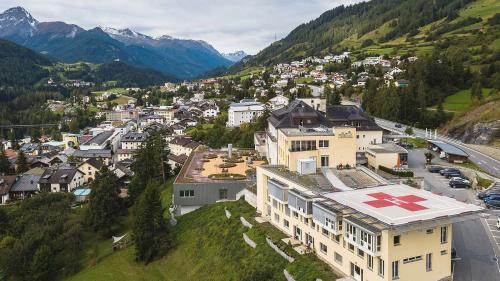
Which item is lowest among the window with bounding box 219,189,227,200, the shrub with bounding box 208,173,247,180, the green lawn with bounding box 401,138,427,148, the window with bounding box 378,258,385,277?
the window with bounding box 219,189,227,200

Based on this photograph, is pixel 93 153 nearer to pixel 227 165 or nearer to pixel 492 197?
pixel 227 165

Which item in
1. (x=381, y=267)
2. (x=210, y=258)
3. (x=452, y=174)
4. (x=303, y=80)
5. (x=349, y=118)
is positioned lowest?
(x=210, y=258)

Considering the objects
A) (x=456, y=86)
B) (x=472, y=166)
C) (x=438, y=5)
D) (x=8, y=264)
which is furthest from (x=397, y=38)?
(x=8, y=264)

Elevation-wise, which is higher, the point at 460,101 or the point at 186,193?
the point at 460,101

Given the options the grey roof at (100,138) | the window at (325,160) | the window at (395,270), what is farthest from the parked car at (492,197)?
the grey roof at (100,138)

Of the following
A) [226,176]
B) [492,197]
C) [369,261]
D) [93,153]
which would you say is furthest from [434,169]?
[93,153]

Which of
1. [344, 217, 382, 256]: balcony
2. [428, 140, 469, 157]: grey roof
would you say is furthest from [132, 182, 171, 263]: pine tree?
[428, 140, 469, 157]: grey roof

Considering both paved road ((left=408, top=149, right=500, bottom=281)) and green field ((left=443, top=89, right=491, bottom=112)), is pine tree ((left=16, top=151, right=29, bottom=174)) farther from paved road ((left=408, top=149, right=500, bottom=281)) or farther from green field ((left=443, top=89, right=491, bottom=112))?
green field ((left=443, top=89, right=491, bottom=112))

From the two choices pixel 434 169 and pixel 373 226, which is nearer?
pixel 373 226
